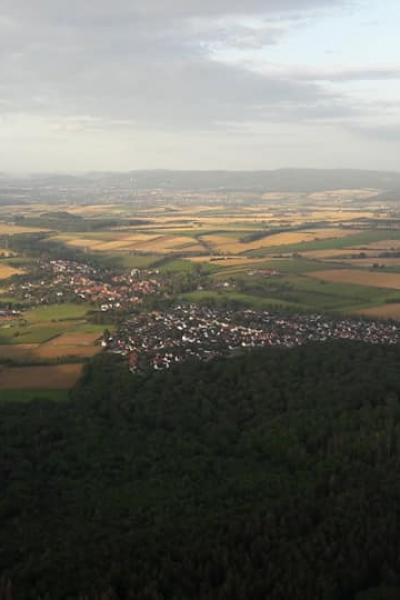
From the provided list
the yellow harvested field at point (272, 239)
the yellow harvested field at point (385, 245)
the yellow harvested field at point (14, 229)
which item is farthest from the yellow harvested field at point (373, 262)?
the yellow harvested field at point (14, 229)

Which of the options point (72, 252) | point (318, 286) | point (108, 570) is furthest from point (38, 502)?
point (72, 252)

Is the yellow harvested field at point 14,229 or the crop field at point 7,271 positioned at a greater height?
the yellow harvested field at point 14,229

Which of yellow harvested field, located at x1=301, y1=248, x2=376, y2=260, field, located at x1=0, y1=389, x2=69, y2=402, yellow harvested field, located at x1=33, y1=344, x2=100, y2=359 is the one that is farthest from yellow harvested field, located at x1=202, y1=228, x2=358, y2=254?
field, located at x1=0, y1=389, x2=69, y2=402

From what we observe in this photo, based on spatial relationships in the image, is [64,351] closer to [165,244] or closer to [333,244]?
[165,244]

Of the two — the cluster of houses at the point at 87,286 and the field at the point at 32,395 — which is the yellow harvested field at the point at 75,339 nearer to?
the cluster of houses at the point at 87,286

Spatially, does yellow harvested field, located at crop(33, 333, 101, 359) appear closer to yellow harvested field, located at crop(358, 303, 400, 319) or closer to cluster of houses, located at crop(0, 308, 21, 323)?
cluster of houses, located at crop(0, 308, 21, 323)

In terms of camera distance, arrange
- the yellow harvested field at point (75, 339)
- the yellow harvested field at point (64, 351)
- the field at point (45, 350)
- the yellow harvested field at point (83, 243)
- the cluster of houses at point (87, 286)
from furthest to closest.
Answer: the yellow harvested field at point (83, 243) < the cluster of houses at point (87, 286) < the yellow harvested field at point (75, 339) < the yellow harvested field at point (64, 351) < the field at point (45, 350)

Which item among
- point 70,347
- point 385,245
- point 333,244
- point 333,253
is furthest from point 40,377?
point 385,245

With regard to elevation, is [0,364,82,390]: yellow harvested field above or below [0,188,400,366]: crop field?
below
